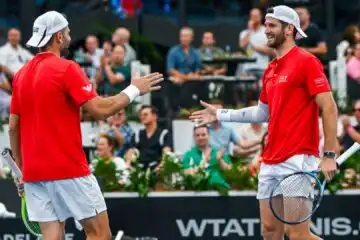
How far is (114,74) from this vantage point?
742 inches

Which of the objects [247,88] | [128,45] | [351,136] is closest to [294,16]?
[351,136]

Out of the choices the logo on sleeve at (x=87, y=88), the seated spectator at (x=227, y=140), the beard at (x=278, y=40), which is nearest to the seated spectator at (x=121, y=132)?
the seated spectator at (x=227, y=140)

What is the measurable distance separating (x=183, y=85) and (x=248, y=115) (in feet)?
22.3

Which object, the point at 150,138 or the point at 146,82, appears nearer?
the point at 146,82

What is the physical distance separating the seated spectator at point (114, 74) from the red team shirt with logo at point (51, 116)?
793cm

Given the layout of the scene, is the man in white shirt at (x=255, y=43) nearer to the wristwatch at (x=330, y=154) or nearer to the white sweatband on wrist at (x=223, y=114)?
the white sweatband on wrist at (x=223, y=114)

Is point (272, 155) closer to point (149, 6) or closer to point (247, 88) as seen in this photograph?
point (247, 88)

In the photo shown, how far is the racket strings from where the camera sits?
11008 millimetres

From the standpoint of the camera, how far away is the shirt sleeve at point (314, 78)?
10.9 meters

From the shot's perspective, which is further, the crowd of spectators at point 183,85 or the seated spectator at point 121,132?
the seated spectator at point 121,132

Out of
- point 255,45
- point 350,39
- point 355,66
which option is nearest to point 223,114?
point 355,66

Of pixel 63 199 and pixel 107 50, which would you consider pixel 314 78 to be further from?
pixel 107 50

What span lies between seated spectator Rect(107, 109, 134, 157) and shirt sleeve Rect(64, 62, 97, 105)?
20.2 ft

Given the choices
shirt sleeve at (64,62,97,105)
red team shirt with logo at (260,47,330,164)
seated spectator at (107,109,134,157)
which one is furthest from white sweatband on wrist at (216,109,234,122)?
seated spectator at (107,109,134,157)
